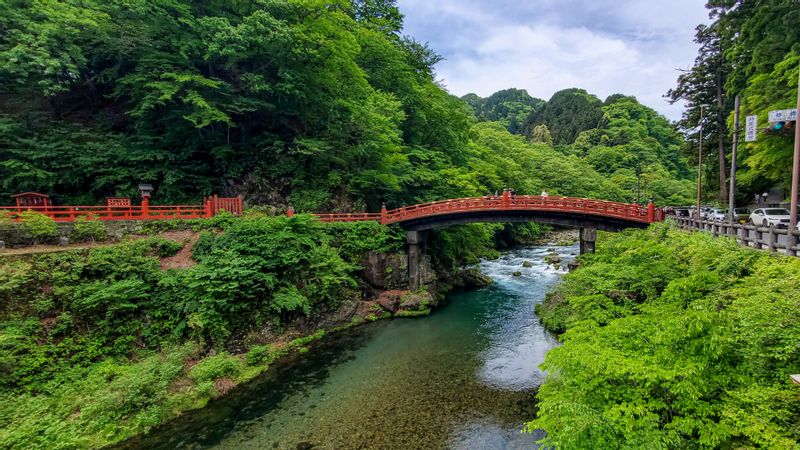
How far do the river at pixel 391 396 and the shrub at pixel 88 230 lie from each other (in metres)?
9.55

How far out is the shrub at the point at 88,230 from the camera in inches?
578

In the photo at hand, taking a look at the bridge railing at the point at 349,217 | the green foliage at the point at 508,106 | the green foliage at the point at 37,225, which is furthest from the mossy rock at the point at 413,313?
the green foliage at the point at 508,106

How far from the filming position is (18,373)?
10.2m

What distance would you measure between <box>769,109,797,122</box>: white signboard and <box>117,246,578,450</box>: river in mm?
11567

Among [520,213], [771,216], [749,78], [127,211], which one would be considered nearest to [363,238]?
[520,213]

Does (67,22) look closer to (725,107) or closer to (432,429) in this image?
(432,429)

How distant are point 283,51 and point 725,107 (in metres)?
30.1

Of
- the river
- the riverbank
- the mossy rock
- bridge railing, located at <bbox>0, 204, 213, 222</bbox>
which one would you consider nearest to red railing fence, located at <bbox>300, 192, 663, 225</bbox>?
the riverbank

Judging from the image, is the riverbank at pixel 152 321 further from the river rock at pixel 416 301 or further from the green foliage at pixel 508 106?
the green foliage at pixel 508 106

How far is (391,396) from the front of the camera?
12.0 metres

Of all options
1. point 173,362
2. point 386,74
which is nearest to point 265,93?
point 386,74

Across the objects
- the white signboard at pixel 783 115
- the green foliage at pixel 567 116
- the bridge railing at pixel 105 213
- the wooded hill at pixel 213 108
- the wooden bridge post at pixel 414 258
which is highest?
the green foliage at pixel 567 116

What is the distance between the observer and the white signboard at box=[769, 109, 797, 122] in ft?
35.3

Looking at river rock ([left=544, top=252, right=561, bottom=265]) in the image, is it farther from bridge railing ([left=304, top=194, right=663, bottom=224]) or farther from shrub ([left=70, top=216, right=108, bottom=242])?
shrub ([left=70, top=216, right=108, bottom=242])
